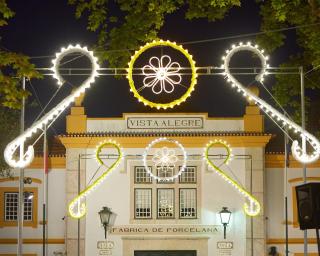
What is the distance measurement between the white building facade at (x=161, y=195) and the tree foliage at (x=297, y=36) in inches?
140

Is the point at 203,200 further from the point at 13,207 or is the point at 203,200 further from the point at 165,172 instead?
the point at 13,207

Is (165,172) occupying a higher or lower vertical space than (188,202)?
higher

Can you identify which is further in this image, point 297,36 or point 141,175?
point 141,175

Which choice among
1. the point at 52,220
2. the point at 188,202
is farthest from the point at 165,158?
the point at 52,220

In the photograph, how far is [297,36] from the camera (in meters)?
24.3

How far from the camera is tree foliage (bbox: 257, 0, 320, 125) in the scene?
20.8 m

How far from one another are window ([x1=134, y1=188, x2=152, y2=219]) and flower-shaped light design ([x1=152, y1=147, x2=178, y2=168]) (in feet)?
3.62

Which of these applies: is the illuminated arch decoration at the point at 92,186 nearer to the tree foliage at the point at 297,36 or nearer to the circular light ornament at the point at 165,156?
the circular light ornament at the point at 165,156

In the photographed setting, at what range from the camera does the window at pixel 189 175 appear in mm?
28938

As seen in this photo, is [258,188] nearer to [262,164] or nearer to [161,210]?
[262,164]

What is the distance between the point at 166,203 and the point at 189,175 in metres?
1.33

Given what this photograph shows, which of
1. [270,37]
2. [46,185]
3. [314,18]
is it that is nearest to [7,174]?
[46,185]

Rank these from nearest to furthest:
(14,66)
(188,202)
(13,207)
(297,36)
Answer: (14,66), (297,36), (188,202), (13,207)

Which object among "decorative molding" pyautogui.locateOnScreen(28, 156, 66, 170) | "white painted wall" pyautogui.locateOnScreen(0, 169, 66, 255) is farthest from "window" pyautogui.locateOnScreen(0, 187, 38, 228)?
"decorative molding" pyautogui.locateOnScreen(28, 156, 66, 170)
